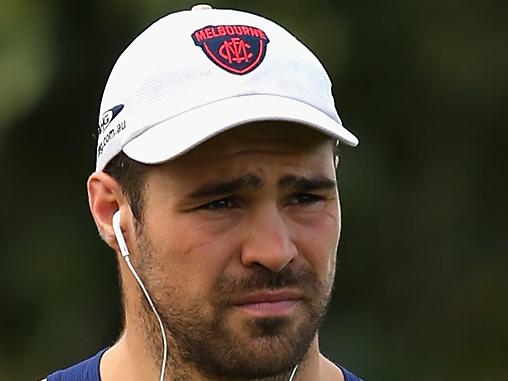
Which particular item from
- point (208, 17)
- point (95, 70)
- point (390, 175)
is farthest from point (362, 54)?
point (208, 17)

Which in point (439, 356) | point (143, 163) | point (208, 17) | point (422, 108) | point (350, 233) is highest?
point (208, 17)

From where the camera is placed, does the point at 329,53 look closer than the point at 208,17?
No

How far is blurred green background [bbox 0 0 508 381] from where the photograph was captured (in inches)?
287

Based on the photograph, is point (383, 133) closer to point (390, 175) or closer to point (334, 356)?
point (390, 175)

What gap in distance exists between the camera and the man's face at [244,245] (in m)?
2.93

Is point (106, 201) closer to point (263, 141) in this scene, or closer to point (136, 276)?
point (136, 276)

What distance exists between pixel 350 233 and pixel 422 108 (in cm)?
79

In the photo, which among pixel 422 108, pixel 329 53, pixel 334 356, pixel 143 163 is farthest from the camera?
pixel 422 108

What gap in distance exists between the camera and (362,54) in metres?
7.36

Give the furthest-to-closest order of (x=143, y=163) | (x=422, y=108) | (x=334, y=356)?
(x=422, y=108) → (x=334, y=356) → (x=143, y=163)

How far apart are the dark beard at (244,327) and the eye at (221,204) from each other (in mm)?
143

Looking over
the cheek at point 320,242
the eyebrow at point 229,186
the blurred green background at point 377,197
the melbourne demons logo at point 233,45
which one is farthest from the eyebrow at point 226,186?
the blurred green background at point 377,197

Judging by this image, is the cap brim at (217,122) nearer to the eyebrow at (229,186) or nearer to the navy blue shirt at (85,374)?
the eyebrow at (229,186)

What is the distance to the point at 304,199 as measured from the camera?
3.02 meters
